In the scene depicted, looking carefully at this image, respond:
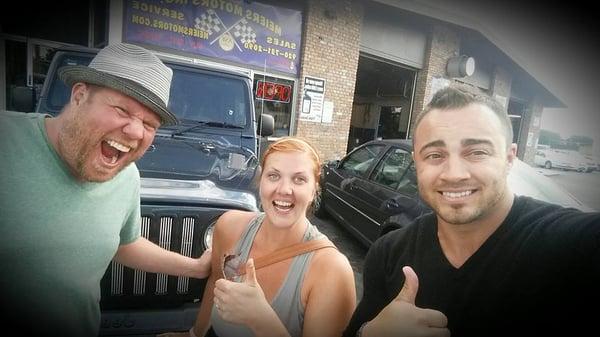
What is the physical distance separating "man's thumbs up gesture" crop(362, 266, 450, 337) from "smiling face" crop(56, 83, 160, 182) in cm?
107

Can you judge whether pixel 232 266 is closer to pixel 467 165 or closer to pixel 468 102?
pixel 467 165

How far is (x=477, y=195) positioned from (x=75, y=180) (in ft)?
4.61

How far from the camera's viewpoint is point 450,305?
1.00 m

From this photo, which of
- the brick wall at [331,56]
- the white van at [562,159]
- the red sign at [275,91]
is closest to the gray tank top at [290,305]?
the white van at [562,159]

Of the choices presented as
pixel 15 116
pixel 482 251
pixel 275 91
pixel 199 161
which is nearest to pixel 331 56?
pixel 275 91

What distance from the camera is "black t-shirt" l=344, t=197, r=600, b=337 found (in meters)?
0.84

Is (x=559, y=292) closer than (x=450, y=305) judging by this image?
Yes

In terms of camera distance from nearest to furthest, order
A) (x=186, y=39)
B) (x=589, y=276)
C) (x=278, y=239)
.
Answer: (x=589, y=276) < (x=278, y=239) < (x=186, y=39)

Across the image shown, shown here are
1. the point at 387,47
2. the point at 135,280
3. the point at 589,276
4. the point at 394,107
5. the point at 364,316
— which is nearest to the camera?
the point at 589,276

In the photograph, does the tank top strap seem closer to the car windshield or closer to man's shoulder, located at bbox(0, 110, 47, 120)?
man's shoulder, located at bbox(0, 110, 47, 120)

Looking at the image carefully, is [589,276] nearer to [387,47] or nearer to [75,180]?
[75,180]

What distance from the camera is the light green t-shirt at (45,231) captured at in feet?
3.56

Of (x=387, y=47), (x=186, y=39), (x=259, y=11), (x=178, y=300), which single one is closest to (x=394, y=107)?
(x=387, y=47)

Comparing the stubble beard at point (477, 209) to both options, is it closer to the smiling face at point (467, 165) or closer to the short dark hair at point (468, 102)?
the smiling face at point (467, 165)
